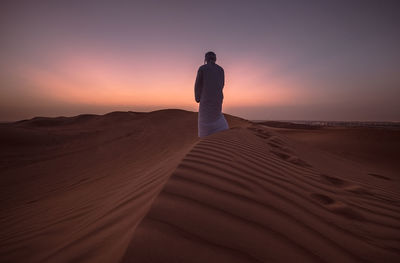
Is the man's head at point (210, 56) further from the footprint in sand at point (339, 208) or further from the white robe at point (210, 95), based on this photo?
the footprint in sand at point (339, 208)

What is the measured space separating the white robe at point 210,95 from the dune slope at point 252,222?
228cm

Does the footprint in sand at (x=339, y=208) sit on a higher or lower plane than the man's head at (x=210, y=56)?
lower

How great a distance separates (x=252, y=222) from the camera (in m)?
0.90

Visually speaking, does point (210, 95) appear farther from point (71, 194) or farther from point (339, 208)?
point (71, 194)

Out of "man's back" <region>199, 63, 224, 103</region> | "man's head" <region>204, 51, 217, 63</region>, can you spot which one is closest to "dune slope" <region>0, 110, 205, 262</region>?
"man's back" <region>199, 63, 224, 103</region>

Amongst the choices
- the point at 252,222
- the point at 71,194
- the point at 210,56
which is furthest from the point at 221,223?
the point at 210,56

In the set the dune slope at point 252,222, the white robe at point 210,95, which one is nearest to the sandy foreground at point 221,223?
the dune slope at point 252,222

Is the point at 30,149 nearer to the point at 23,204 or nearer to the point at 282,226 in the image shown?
the point at 23,204

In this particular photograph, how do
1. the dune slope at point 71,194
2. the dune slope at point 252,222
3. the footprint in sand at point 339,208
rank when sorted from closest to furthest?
the dune slope at point 252,222, the dune slope at point 71,194, the footprint in sand at point 339,208

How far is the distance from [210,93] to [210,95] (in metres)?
0.04

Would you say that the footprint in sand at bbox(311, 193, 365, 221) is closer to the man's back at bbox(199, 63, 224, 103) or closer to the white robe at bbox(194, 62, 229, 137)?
the white robe at bbox(194, 62, 229, 137)

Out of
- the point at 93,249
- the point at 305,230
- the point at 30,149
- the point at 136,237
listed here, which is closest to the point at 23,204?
the point at 93,249

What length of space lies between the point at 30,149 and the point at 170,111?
347 inches

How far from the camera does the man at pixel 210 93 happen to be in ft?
12.0
